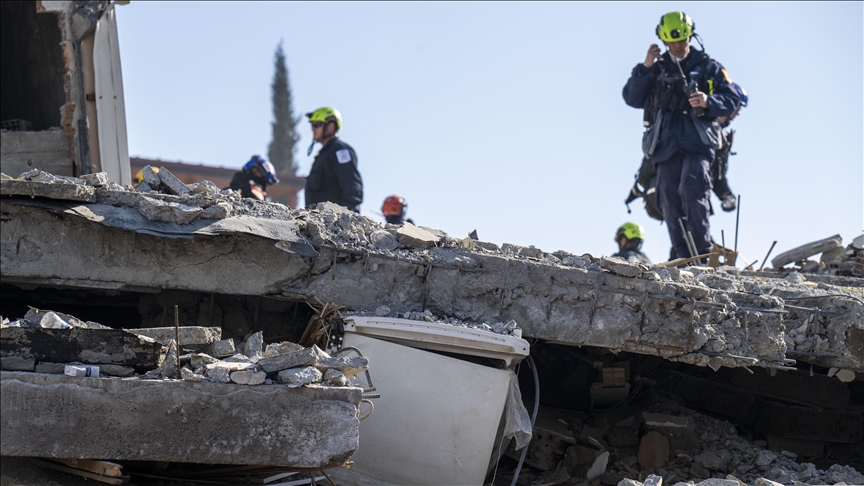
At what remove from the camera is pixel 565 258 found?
5.50 m

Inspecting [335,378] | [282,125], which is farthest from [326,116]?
[282,125]

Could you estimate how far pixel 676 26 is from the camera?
24.5 feet

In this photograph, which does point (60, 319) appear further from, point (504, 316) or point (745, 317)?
point (745, 317)

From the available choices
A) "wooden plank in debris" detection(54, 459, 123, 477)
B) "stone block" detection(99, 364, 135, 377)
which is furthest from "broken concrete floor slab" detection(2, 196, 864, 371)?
"wooden plank in debris" detection(54, 459, 123, 477)

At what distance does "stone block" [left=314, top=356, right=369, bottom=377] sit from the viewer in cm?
423

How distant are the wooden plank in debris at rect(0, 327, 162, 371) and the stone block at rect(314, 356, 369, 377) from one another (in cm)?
80

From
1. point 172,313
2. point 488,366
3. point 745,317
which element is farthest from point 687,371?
point 172,313

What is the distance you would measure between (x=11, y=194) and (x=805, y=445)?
18.7 ft

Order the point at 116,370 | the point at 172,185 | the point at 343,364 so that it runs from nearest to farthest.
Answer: the point at 116,370, the point at 343,364, the point at 172,185

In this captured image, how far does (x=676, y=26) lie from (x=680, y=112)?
2.49ft

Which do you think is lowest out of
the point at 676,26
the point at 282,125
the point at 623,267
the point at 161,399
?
the point at 161,399

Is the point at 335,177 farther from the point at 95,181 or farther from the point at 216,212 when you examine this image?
the point at 95,181

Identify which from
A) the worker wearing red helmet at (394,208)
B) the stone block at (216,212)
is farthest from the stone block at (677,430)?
the worker wearing red helmet at (394,208)

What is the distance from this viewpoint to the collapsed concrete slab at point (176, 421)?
3.78 metres
